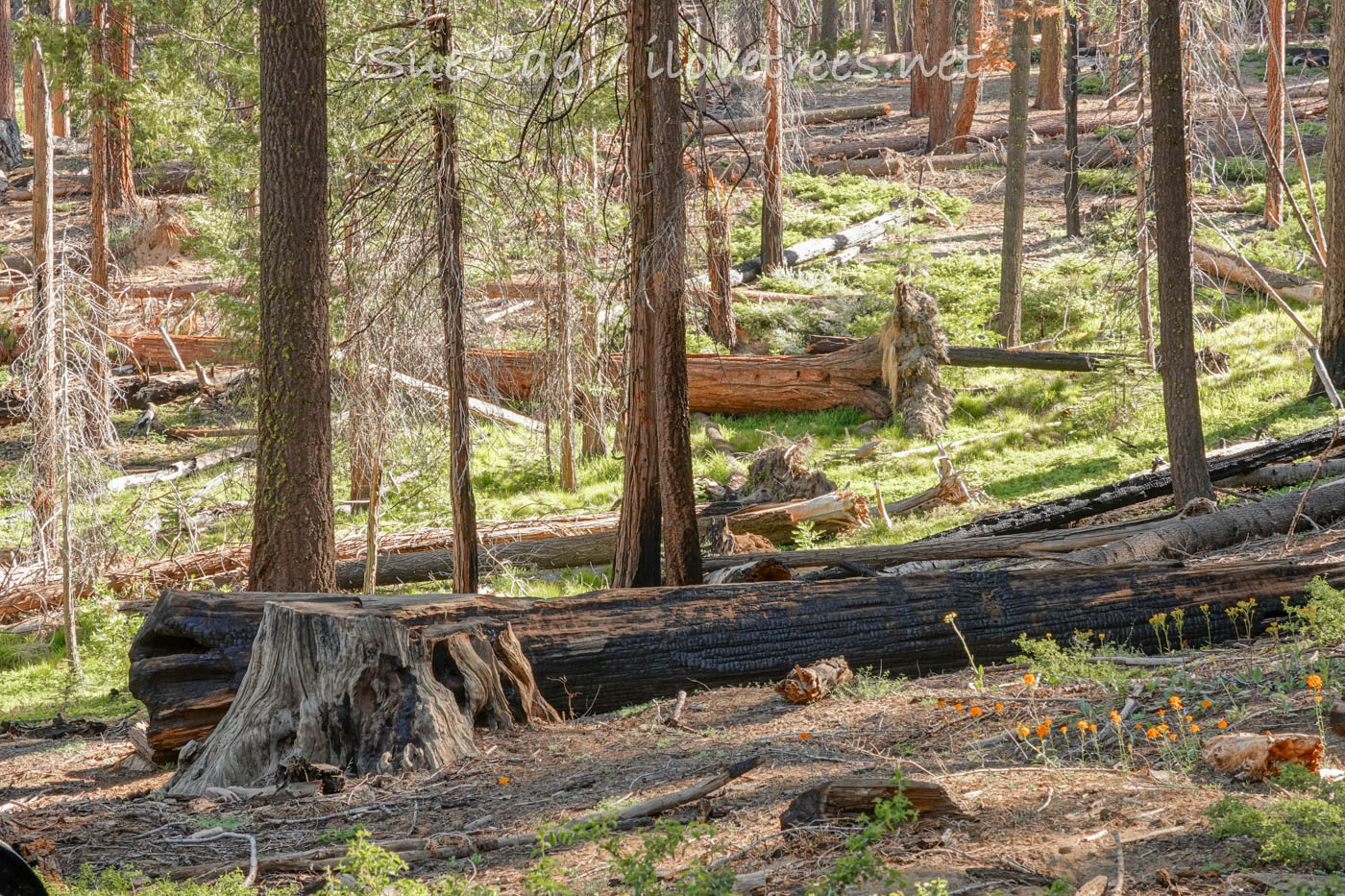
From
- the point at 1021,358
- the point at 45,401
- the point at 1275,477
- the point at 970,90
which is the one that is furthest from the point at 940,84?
the point at 45,401

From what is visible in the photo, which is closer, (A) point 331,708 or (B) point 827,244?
(A) point 331,708

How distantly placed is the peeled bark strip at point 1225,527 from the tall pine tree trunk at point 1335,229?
552cm

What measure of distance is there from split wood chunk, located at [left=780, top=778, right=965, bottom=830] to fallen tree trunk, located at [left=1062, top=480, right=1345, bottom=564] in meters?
5.45

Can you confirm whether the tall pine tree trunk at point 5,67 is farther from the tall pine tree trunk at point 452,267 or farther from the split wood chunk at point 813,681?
the split wood chunk at point 813,681

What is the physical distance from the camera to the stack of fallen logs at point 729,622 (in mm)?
6242

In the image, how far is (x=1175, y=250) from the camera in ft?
32.2

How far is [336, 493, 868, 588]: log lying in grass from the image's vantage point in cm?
1289

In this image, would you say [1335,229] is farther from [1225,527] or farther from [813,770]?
[813,770]

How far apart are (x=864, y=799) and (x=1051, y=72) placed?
109ft

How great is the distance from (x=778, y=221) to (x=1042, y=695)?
1747cm

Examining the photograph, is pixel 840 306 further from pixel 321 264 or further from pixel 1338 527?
pixel 321 264

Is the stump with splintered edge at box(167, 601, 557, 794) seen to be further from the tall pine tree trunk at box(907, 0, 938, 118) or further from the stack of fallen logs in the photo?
the tall pine tree trunk at box(907, 0, 938, 118)

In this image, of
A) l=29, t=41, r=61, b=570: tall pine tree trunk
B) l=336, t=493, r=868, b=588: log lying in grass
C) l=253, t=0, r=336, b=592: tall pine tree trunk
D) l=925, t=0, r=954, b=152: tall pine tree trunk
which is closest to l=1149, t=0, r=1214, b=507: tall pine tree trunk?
l=336, t=493, r=868, b=588: log lying in grass

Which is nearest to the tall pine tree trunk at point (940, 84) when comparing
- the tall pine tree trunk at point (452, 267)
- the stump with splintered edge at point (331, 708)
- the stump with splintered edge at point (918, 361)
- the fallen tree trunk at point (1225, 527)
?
the stump with splintered edge at point (918, 361)
